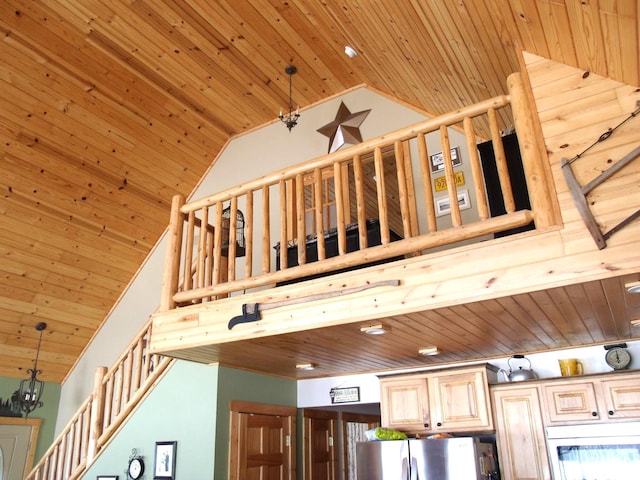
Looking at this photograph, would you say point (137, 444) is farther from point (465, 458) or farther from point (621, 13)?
point (621, 13)

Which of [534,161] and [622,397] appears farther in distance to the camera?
[622,397]

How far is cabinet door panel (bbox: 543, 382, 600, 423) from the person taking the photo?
3.74m

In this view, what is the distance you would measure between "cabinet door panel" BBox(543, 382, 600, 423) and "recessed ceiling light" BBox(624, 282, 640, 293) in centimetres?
137

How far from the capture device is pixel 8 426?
5957 millimetres

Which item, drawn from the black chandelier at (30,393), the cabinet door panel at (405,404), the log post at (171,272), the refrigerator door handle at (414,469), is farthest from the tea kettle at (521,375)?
the black chandelier at (30,393)

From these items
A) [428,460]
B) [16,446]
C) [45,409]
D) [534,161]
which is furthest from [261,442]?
[534,161]

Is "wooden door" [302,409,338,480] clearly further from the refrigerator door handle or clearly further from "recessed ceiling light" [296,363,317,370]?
the refrigerator door handle

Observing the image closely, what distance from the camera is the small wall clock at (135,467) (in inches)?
180

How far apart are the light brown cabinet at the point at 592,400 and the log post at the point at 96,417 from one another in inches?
154

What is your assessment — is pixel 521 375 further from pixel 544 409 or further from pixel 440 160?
pixel 440 160

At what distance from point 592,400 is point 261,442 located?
279cm

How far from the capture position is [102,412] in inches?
196

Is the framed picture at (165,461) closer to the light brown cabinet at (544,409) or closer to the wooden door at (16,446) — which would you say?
the wooden door at (16,446)

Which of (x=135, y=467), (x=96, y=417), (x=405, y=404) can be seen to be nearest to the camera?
(x=405, y=404)
